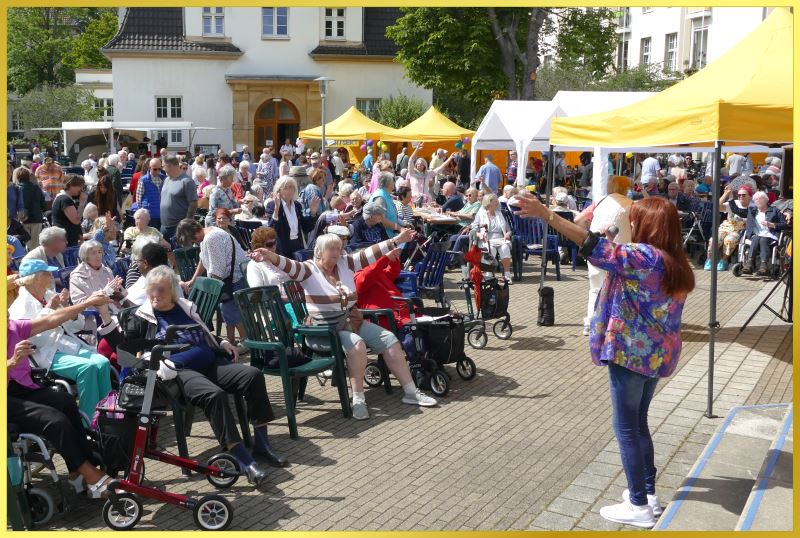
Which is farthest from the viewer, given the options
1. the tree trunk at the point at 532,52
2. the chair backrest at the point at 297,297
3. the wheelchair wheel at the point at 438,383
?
the tree trunk at the point at 532,52

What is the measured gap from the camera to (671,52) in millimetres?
51188

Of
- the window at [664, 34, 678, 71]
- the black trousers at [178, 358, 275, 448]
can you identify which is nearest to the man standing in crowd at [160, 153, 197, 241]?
the black trousers at [178, 358, 275, 448]

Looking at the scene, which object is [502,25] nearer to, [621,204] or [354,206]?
[354,206]

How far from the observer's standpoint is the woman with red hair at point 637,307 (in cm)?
442

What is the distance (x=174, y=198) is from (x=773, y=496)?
8.42 meters

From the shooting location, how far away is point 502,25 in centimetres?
3584

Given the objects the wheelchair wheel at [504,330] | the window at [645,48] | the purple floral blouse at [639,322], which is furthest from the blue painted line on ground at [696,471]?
the window at [645,48]

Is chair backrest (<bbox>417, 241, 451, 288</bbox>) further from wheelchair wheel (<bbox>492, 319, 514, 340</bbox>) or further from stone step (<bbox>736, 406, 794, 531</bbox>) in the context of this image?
stone step (<bbox>736, 406, 794, 531</bbox>)

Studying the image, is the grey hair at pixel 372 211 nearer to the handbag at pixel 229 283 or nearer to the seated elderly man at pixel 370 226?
the seated elderly man at pixel 370 226

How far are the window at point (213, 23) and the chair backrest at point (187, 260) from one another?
108 feet

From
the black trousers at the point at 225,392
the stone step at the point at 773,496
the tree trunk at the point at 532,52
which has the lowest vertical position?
the stone step at the point at 773,496

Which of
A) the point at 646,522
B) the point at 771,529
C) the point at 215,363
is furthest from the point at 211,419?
the point at 771,529

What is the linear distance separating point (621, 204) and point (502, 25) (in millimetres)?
28720

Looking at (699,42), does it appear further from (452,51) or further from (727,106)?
(727,106)
